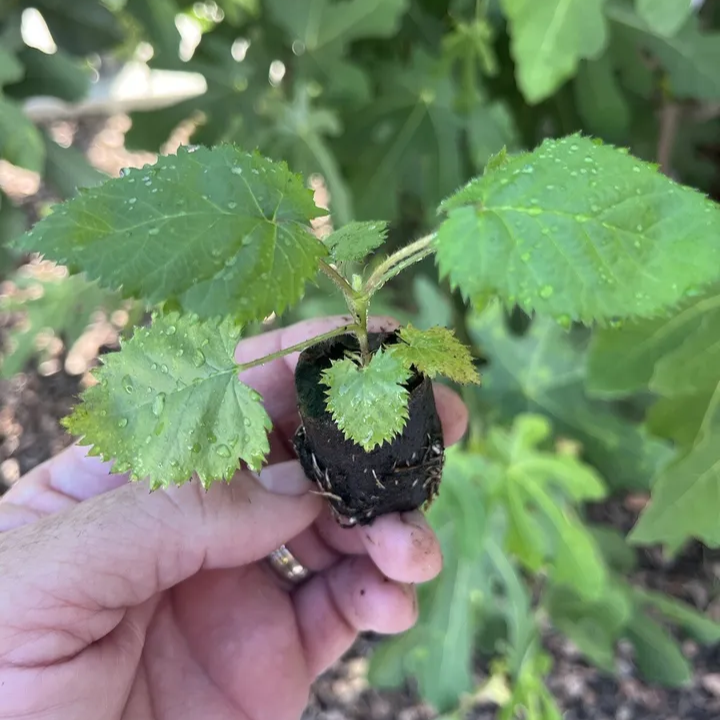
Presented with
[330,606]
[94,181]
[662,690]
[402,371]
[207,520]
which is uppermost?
[402,371]

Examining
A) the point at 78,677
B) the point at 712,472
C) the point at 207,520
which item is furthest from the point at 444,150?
the point at 78,677

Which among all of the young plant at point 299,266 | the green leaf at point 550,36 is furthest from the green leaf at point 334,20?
the young plant at point 299,266

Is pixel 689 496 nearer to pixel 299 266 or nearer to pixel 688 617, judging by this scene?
pixel 299 266

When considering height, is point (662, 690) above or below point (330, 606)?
below

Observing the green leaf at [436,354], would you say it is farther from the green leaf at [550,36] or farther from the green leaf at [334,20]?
the green leaf at [334,20]

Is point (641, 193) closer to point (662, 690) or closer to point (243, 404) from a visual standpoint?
point (243, 404)

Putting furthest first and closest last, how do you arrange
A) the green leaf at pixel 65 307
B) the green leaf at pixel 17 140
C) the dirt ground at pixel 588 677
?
the dirt ground at pixel 588 677 → the green leaf at pixel 65 307 → the green leaf at pixel 17 140
